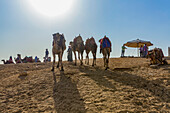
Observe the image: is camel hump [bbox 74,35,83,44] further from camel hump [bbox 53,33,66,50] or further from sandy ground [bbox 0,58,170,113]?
sandy ground [bbox 0,58,170,113]

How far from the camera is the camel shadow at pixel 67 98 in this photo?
3562mm

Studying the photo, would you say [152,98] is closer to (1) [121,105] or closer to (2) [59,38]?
(1) [121,105]

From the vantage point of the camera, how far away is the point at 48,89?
4969 millimetres

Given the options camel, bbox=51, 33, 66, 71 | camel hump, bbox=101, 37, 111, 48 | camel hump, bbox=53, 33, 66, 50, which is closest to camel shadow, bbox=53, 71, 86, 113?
camel, bbox=51, 33, 66, 71

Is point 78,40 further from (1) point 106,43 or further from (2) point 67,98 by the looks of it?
(2) point 67,98

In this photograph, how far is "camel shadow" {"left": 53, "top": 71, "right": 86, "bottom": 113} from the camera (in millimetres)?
3562

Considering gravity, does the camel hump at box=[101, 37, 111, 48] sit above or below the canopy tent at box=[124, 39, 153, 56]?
below

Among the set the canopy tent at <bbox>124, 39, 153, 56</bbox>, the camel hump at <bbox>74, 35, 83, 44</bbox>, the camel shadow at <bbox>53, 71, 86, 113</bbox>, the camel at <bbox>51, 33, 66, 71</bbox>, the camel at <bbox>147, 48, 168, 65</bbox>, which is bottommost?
the camel shadow at <bbox>53, 71, 86, 113</bbox>

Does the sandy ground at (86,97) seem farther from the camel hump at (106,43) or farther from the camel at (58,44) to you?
the camel hump at (106,43)

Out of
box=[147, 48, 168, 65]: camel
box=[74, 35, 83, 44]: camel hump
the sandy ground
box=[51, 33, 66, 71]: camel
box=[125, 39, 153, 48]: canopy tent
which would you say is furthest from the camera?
box=[125, 39, 153, 48]: canopy tent

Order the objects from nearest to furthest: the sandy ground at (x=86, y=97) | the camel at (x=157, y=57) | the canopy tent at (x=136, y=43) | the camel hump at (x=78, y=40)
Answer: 1. the sandy ground at (x=86, y=97)
2. the camel at (x=157, y=57)
3. the camel hump at (x=78, y=40)
4. the canopy tent at (x=136, y=43)

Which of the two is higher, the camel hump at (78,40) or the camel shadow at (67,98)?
the camel hump at (78,40)

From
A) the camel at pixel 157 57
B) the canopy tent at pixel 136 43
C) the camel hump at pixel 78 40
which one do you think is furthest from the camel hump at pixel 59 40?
the canopy tent at pixel 136 43

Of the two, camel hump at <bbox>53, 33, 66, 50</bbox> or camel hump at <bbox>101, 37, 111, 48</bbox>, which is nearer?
camel hump at <bbox>53, 33, 66, 50</bbox>
